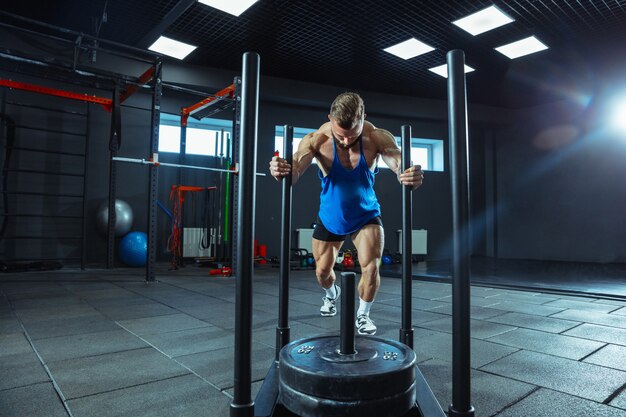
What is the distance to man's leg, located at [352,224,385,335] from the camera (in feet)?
7.38

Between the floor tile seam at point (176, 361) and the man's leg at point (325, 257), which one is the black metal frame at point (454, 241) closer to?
the floor tile seam at point (176, 361)

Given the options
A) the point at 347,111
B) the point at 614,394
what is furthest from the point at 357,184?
the point at 614,394

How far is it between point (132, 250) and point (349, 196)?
4374 mm

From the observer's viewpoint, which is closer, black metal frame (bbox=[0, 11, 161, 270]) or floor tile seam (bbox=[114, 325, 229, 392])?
floor tile seam (bbox=[114, 325, 229, 392])

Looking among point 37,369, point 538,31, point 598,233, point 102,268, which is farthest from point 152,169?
point 598,233

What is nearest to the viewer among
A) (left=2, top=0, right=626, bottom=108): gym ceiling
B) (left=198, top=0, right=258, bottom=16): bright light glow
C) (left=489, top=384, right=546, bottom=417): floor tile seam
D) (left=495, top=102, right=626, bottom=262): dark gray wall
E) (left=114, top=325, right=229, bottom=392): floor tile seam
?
(left=489, top=384, right=546, bottom=417): floor tile seam

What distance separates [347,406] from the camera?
0.85 m

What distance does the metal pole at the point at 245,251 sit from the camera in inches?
30.3

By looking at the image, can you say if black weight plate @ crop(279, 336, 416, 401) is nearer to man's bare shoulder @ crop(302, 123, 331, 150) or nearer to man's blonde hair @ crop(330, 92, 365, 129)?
man's blonde hair @ crop(330, 92, 365, 129)

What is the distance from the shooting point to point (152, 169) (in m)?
4.23

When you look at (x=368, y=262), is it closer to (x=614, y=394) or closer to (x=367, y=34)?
(x=614, y=394)

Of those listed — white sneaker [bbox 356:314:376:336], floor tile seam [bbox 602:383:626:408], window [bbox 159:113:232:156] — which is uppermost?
window [bbox 159:113:232:156]

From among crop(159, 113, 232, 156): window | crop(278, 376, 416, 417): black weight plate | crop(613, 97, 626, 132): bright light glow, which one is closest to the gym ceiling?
crop(613, 97, 626, 132): bright light glow

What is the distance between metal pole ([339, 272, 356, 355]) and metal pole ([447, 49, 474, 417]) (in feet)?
0.79
